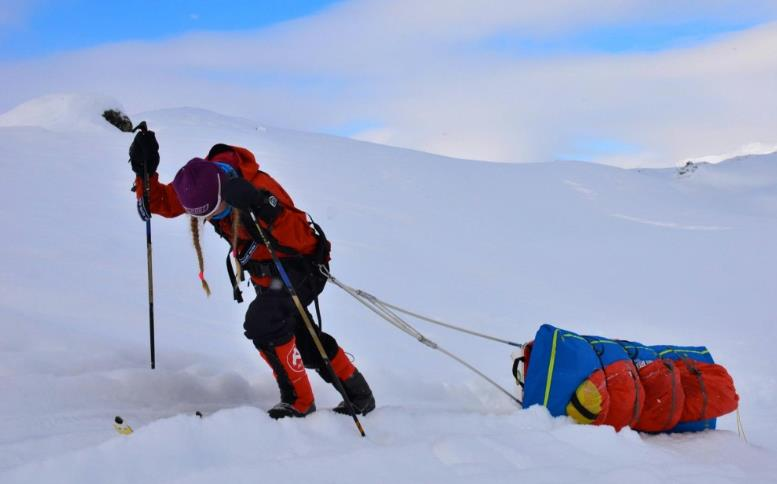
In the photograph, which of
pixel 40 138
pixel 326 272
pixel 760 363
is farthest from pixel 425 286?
pixel 40 138

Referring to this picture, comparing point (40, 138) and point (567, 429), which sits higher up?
point (40, 138)

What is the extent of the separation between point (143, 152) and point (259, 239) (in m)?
0.77

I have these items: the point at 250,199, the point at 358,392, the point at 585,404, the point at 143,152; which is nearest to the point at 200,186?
the point at 250,199

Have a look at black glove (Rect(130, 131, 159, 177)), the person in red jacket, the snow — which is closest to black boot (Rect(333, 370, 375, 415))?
the person in red jacket

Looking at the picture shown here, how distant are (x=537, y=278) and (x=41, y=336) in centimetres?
688

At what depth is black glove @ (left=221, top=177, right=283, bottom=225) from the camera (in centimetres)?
304

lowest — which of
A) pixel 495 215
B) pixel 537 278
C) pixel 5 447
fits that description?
pixel 5 447

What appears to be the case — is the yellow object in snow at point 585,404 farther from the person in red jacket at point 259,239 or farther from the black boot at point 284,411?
the black boot at point 284,411

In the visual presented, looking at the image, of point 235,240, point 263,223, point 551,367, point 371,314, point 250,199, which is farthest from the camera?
point 371,314

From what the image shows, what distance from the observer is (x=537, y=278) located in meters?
9.38

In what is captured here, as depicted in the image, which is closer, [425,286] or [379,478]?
[379,478]

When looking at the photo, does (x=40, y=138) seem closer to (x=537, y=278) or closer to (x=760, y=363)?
(x=537, y=278)

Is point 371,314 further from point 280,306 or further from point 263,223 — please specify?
point 263,223

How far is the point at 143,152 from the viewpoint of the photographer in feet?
11.2
